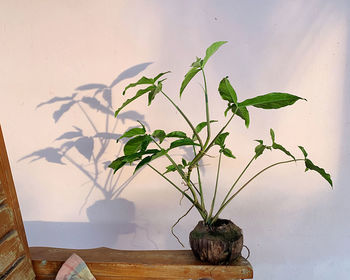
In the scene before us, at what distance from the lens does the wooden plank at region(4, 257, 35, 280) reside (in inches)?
31.2

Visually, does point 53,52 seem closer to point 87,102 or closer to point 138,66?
point 87,102

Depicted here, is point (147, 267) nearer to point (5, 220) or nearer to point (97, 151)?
point (5, 220)

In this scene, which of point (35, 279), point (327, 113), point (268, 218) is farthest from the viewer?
point (268, 218)

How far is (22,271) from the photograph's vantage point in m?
0.83

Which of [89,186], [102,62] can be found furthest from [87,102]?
[89,186]

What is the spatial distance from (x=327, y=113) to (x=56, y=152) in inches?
46.1

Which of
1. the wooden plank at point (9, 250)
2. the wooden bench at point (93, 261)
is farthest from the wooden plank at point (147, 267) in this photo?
the wooden plank at point (9, 250)

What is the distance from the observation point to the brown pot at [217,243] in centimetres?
85

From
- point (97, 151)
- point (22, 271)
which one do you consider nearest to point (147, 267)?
point (22, 271)

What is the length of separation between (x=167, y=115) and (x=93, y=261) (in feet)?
2.03

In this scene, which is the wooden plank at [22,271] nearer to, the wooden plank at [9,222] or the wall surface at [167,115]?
the wooden plank at [9,222]

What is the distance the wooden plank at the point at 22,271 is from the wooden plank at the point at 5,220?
4.1 inches

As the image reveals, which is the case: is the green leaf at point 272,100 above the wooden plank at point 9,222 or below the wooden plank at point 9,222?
above

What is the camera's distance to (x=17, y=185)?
1329mm
